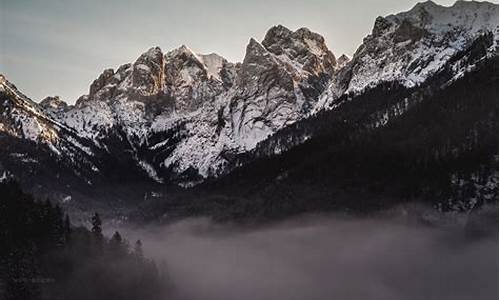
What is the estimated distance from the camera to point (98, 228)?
158m

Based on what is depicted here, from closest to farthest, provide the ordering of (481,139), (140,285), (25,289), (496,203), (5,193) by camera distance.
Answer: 1. (25,289)
2. (5,193)
3. (140,285)
4. (496,203)
5. (481,139)

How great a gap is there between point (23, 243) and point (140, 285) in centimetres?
3496

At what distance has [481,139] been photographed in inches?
7844

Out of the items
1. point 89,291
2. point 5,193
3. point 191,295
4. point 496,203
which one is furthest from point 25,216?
point 496,203

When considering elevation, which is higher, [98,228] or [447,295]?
[98,228]

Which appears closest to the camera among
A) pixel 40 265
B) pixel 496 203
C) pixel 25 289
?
pixel 25 289

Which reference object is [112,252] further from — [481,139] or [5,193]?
[481,139]

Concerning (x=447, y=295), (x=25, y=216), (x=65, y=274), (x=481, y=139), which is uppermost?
(x=481, y=139)

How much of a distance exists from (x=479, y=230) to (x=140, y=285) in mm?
87432

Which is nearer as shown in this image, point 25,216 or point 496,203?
point 25,216

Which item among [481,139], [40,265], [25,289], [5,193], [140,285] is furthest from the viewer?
[481,139]

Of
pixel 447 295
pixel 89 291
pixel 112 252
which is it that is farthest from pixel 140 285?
pixel 447 295

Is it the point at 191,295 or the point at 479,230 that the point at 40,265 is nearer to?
the point at 191,295

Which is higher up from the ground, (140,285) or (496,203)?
(496,203)
